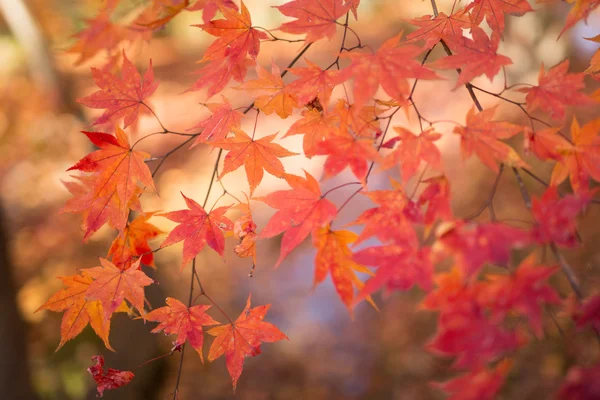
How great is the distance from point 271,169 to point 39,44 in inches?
171

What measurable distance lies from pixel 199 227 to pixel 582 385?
853 mm

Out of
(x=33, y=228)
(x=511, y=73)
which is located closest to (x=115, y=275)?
(x=33, y=228)

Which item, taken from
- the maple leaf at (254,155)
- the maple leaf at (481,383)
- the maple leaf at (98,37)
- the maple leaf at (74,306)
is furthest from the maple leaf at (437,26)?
the maple leaf at (74,306)

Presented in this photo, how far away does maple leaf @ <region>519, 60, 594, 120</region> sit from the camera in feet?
3.19

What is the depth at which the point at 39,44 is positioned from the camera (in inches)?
171

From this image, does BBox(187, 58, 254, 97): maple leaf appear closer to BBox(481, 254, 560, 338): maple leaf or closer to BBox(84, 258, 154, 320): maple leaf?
BBox(84, 258, 154, 320): maple leaf

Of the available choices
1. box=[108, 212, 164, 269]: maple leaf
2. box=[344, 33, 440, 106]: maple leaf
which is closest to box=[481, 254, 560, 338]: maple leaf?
box=[344, 33, 440, 106]: maple leaf

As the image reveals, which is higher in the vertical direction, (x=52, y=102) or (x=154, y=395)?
(x=52, y=102)

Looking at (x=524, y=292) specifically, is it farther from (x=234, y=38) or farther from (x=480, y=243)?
(x=234, y=38)

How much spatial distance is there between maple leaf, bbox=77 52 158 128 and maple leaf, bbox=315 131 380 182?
0.51 meters

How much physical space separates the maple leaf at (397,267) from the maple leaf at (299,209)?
174 mm

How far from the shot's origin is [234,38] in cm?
113

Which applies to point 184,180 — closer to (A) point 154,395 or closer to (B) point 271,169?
(A) point 154,395

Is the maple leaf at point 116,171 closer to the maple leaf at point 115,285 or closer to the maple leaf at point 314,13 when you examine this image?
the maple leaf at point 115,285
